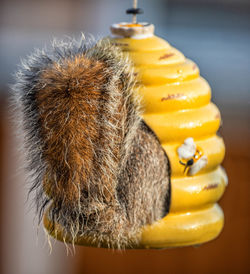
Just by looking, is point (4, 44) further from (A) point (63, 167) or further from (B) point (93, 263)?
(A) point (63, 167)

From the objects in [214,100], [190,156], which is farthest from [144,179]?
[214,100]

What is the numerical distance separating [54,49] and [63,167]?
24 centimetres

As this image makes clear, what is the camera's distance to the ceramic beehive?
4.13 ft

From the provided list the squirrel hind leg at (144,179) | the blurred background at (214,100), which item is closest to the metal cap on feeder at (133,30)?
Answer: the squirrel hind leg at (144,179)

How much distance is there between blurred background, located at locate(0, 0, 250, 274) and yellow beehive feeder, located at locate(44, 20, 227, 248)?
0.58 metres

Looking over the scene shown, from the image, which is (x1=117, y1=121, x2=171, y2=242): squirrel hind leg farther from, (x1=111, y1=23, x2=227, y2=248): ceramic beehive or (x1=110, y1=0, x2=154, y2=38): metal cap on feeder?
(x1=110, y1=0, x2=154, y2=38): metal cap on feeder

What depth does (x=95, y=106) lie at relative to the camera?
1.19m

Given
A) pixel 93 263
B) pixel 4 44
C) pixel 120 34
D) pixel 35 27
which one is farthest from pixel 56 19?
pixel 120 34

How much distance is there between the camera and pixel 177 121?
126cm

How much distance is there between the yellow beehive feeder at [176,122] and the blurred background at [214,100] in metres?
0.58

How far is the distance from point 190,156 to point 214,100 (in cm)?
221

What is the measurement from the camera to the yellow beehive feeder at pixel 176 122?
4.13ft

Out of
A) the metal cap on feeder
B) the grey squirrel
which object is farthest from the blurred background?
the metal cap on feeder

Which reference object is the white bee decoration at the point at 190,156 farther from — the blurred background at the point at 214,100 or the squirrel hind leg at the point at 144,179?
the blurred background at the point at 214,100
